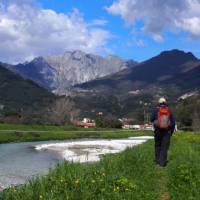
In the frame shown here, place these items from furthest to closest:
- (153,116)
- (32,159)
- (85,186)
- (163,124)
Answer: (32,159)
(153,116)
(163,124)
(85,186)

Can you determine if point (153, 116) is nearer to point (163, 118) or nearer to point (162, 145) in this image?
point (163, 118)

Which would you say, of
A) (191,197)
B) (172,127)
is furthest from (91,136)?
(191,197)

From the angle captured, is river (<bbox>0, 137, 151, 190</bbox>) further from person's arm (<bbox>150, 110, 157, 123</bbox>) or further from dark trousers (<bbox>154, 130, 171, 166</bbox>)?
person's arm (<bbox>150, 110, 157, 123</bbox>)

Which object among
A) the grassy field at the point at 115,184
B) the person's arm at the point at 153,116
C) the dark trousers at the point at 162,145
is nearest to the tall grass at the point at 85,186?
the grassy field at the point at 115,184

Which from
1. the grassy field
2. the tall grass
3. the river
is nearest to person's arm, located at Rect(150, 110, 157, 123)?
the grassy field

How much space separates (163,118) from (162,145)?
3.67 feet

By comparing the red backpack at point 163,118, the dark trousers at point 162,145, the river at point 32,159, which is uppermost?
the red backpack at point 163,118

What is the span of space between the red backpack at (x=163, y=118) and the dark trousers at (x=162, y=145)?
1.45ft

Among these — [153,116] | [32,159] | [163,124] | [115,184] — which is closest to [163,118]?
[163,124]

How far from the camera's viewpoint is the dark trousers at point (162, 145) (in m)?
18.3

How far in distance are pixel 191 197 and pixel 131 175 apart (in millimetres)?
2923

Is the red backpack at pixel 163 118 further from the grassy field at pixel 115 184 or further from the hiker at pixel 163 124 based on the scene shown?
the grassy field at pixel 115 184

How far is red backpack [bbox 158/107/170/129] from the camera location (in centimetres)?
1802

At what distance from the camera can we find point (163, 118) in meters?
18.0
